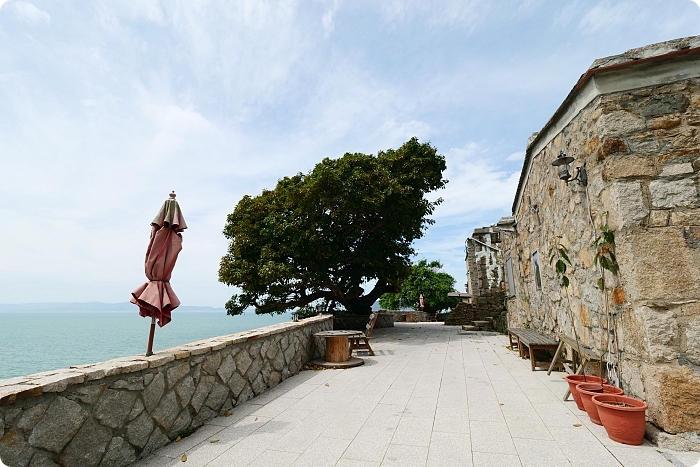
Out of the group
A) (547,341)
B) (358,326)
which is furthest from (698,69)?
(358,326)

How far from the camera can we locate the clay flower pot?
3035 millimetres

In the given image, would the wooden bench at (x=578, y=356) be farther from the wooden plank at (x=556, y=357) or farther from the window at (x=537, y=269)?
the window at (x=537, y=269)

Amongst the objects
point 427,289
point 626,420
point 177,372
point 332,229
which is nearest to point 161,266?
point 177,372

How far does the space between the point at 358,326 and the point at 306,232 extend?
16.3 feet

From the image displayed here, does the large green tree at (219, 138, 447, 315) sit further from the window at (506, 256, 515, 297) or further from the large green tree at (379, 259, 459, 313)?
the large green tree at (379, 259, 459, 313)

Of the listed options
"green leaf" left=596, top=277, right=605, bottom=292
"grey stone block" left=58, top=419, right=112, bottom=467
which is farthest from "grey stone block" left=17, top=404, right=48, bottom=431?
"green leaf" left=596, top=277, right=605, bottom=292

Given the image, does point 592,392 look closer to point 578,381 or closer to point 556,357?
point 578,381

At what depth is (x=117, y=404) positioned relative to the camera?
9.46 ft

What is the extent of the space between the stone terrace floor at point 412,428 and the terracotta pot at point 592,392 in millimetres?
110

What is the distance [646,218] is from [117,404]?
5.04 meters

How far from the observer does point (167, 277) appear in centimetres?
374

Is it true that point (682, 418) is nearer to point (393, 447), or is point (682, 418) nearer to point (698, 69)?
point (393, 447)

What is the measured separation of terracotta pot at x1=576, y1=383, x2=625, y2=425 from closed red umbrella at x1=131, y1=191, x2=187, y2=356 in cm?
432

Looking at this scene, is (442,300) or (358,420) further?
(442,300)
